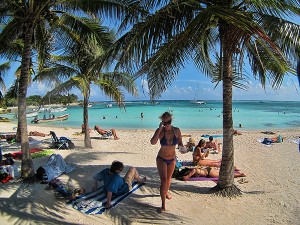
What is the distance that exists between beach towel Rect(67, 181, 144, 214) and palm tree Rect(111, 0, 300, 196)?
6.68ft

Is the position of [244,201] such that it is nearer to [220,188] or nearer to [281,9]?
[220,188]

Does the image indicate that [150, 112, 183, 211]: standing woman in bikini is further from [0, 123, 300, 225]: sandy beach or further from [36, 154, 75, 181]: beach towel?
[36, 154, 75, 181]: beach towel

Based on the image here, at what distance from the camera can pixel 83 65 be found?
34.1 feet

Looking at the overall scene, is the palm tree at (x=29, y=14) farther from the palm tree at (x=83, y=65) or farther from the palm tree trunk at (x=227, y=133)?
the palm tree trunk at (x=227, y=133)

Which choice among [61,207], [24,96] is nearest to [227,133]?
[61,207]

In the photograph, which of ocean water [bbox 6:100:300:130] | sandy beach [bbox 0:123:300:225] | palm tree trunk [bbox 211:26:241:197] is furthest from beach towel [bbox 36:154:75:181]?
palm tree trunk [bbox 211:26:241:197]

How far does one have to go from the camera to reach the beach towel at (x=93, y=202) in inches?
176

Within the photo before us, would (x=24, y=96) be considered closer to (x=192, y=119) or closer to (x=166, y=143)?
(x=166, y=143)

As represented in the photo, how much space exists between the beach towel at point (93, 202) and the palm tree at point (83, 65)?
2.33 meters

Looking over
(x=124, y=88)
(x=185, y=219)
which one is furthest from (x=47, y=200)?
(x=124, y=88)

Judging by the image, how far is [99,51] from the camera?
636 centimetres

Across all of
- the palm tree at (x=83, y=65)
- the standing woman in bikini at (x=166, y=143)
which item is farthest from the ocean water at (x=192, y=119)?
the palm tree at (x=83, y=65)

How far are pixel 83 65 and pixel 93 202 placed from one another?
22.5ft

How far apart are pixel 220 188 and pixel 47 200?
3.33 meters
